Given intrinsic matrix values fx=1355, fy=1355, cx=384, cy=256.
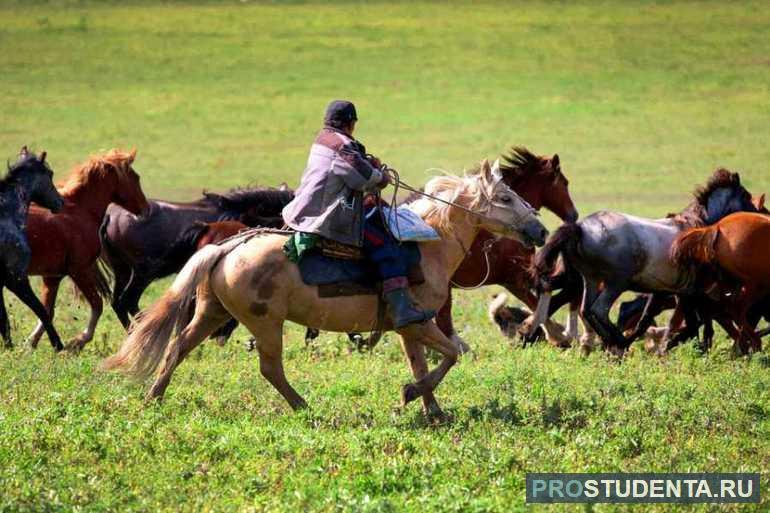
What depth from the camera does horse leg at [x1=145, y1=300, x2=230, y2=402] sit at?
31.5ft

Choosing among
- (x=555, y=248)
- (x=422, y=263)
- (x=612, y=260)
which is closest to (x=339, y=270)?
(x=422, y=263)

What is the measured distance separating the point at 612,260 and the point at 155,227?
5051mm

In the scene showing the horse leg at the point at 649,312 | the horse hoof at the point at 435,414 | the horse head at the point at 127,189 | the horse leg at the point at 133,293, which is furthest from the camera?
the horse head at the point at 127,189

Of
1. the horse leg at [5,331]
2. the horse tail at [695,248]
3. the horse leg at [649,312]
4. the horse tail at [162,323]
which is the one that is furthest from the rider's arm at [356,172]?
the horse leg at [649,312]

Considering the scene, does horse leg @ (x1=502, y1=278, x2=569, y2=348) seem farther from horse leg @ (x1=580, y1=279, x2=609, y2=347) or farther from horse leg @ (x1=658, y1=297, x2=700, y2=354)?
horse leg @ (x1=658, y1=297, x2=700, y2=354)

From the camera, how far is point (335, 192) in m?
9.38

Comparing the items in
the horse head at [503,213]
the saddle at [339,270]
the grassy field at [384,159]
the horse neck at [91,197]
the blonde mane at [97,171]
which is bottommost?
the grassy field at [384,159]

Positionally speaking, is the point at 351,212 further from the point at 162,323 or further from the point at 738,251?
the point at 738,251

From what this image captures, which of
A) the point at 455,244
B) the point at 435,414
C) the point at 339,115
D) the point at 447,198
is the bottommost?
the point at 435,414

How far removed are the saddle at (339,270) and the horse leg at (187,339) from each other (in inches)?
31.0

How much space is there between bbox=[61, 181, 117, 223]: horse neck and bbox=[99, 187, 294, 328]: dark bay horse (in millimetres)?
514

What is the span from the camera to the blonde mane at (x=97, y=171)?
14031 mm

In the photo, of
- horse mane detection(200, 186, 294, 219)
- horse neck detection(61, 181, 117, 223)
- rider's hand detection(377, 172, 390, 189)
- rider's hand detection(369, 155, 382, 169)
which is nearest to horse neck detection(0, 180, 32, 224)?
horse neck detection(61, 181, 117, 223)

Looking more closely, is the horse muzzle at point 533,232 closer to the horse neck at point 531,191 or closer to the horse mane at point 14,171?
the horse neck at point 531,191
